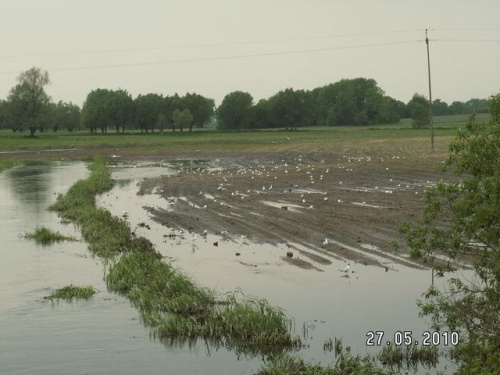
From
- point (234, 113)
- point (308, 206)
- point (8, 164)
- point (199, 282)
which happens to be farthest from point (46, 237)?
point (234, 113)

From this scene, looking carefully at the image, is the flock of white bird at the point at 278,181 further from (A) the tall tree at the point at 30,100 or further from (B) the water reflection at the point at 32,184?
(A) the tall tree at the point at 30,100

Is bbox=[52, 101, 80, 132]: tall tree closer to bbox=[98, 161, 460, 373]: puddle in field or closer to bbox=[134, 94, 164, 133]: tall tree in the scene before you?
bbox=[134, 94, 164, 133]: tall tree

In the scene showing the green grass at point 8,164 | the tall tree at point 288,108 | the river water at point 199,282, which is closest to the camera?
the river water at point 199,282

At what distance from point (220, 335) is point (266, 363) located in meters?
1.62

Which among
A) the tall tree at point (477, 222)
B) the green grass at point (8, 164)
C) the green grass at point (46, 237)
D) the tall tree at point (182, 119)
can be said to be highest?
the tall tree at point (182, 119)

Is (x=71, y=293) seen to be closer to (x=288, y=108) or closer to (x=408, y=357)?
(x=408, y=357)

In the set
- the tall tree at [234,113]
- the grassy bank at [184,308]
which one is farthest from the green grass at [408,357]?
the tall tree at [234,113]

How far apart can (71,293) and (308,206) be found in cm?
1361

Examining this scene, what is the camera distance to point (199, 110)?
15838cm

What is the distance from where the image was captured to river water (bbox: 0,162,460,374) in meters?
12.7

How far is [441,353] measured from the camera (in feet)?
40.1

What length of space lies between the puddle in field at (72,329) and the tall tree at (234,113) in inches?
5204

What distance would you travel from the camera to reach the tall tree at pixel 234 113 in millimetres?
155625

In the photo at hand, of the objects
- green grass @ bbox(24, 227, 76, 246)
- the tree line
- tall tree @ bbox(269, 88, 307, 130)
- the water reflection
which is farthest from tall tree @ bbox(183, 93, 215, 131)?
green grass @ bbox(24, 227, 76, 246)
